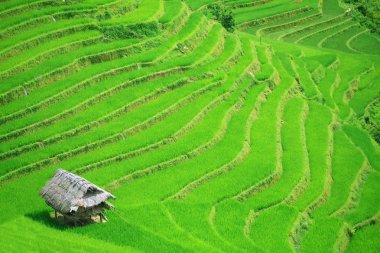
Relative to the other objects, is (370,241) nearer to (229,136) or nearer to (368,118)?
(229,136)

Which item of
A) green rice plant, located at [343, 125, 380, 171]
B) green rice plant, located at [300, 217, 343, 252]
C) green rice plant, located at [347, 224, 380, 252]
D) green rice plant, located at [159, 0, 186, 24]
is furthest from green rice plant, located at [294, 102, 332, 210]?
green rice plant, located at [159, 0, 186, 24]

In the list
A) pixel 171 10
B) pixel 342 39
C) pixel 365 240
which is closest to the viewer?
pixel 365 240

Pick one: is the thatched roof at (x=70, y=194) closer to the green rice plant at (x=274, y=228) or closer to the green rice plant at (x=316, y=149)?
the green rice plant at (x=274, y=228)

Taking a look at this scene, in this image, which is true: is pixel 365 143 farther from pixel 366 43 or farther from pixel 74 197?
pixel 366 43

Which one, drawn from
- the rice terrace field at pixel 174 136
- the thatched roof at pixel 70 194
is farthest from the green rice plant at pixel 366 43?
the thatched roof at pixel 70 194

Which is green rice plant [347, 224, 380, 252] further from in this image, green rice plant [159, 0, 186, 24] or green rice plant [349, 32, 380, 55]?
green rice plant [349, 32, 380, 55]

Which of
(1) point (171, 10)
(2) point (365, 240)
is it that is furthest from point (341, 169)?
(1) point (171, 10)

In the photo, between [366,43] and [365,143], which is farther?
[366,43]

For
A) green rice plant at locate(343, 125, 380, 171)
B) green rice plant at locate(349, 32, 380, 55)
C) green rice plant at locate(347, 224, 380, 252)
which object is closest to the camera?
green rice plant at locate(347, 224, 380, 252)
